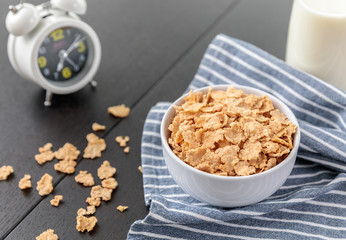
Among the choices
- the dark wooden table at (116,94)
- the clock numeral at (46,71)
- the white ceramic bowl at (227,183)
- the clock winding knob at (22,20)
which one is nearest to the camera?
the white ceramic bowl at (227,183)

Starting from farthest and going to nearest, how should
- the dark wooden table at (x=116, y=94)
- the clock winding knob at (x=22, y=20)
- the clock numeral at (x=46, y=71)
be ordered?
the clock numeral at (x=46, y=71), the clock winding knob at (x=22, y=20), the dark wooden table at (x=116, y=94)

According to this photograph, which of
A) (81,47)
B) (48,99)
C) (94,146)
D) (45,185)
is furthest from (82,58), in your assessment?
(45,185)

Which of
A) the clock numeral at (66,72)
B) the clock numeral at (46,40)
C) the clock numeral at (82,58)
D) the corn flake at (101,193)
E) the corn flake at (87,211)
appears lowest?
the corn flake at (87,211)

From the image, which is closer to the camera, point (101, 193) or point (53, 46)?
point (101, 193)

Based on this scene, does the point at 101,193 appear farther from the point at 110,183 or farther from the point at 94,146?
the point at 94,146

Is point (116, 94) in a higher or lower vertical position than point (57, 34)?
lower

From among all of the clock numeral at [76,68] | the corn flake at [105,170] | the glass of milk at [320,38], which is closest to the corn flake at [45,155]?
the corn flake at [105,170]

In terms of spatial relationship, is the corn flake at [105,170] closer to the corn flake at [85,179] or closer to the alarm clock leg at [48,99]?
the corn flake at [85,179]

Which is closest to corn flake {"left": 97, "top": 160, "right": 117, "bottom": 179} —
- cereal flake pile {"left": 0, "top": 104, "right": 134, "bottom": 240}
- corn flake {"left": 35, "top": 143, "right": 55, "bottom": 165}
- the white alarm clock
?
cereal flake pile {"left": 0, "top": 104, "right": 134, "bottom": 240}
